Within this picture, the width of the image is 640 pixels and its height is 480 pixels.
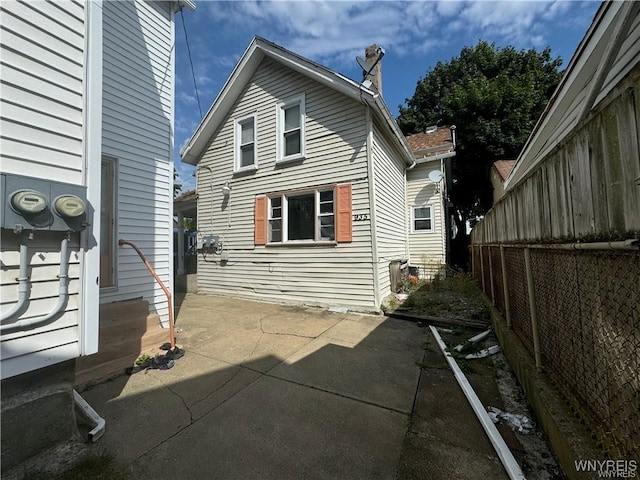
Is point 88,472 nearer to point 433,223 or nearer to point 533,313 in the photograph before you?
point 533,313

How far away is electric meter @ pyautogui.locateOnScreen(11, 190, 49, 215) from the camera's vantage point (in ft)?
6.44

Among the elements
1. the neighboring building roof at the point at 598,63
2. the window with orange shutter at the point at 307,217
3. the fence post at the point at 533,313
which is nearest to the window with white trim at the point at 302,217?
the window with orange shutter at the point at 307,217

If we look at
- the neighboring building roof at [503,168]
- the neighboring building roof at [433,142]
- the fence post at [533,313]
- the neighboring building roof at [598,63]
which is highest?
the neighboring building roof at [433,142]

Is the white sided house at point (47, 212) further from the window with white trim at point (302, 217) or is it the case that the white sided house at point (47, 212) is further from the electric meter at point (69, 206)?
the window with white trim at point (302, 217)

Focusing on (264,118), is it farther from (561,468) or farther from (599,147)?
(561,468)

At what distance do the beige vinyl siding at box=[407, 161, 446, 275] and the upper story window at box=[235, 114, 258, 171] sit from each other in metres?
6.33

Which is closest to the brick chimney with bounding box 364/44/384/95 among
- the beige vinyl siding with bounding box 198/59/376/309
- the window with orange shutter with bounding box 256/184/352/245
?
the beige vinyl siding with bounding box 198/59/376/309

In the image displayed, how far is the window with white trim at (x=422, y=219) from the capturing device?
10.7m

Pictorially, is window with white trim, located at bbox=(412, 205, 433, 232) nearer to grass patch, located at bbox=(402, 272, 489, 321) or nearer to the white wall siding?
grass patch, located at bbox=(402, 272, 489, 321)

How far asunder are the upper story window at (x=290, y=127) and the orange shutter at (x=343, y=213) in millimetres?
1667

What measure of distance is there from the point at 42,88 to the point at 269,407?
343 cm

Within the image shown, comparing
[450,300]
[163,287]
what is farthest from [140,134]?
[450,300]

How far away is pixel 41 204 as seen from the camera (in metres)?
2.06

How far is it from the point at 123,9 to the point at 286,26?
13.7ft
